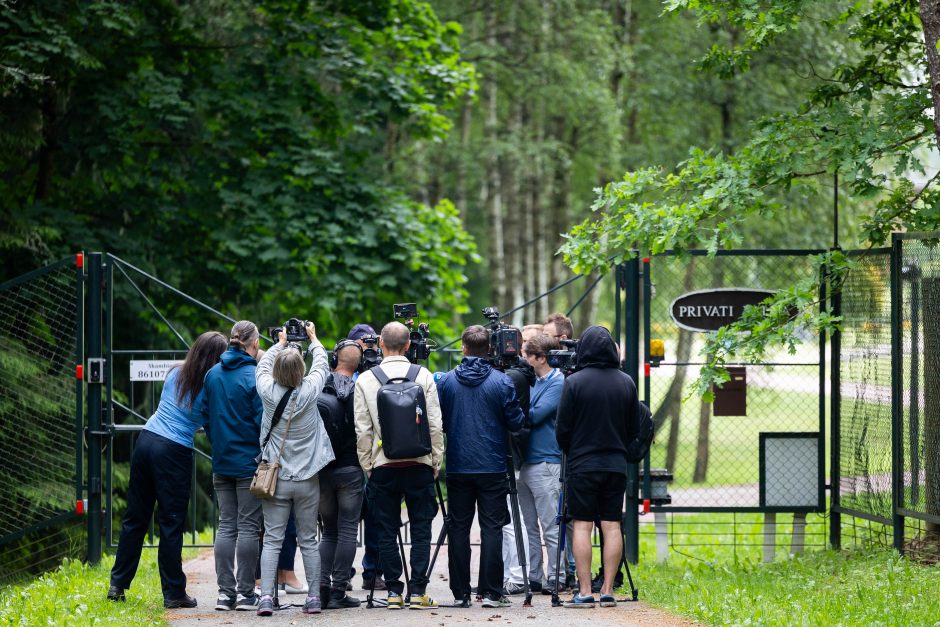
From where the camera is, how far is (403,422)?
7.13 m

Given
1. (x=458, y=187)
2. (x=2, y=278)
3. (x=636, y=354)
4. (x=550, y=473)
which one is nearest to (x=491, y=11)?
(x=458, y=187)

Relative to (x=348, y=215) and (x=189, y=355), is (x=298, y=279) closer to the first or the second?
(x=348, y=215)

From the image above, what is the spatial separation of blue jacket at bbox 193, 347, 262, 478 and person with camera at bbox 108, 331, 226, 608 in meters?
0.15

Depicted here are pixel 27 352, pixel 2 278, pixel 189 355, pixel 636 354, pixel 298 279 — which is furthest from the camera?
pixel 298 279

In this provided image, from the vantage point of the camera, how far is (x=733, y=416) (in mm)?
9477

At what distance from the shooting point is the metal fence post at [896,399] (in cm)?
860

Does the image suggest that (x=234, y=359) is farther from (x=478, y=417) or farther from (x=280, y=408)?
(x=478, y=417)

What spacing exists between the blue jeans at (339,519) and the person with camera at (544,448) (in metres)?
1.38

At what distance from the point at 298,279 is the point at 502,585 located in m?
7.97

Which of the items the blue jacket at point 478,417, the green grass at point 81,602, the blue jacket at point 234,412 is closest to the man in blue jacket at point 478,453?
the blue jacket at point 478,417

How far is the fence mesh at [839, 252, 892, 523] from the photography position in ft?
29.1

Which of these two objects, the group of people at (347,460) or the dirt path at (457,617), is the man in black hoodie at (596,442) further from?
the dirt path at (457,617)

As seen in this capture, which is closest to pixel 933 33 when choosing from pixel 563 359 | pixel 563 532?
pixel 563 359

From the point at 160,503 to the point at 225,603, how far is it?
86 centimetres
